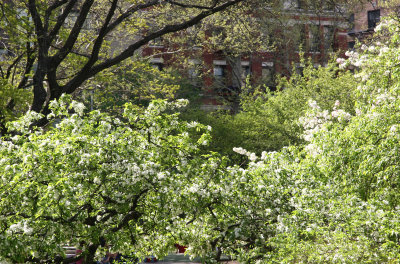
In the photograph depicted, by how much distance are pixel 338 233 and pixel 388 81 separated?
6.24 meters

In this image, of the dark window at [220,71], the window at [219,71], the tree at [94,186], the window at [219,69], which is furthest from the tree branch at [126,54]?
the window at [219,71]

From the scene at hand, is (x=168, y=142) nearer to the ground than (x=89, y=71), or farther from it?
nearer to the ground

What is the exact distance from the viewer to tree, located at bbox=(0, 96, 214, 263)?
833 centimetres

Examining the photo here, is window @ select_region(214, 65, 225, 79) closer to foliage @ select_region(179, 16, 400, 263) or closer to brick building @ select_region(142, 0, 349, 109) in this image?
brick building @ select_region(142, 0, 349, 109)

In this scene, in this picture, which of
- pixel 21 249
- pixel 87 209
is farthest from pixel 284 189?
pixel 21 249

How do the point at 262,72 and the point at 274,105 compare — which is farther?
the point at 262,72

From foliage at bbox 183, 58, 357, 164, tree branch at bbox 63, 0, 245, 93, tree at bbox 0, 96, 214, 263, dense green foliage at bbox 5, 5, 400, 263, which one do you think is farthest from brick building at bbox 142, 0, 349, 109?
tree at bbox 0, 96, 214, 263

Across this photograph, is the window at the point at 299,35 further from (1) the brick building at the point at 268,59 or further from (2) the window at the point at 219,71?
(2) the window at the point at 219,71

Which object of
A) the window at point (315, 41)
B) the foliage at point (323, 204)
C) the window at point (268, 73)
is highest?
the window at point (315, 41)

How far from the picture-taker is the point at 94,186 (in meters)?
8.96

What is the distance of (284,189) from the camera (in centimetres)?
1063

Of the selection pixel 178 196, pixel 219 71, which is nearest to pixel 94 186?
pixel 178 196

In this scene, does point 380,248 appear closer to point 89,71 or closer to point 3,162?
point 3,162

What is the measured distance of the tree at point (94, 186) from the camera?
27.3 ft
